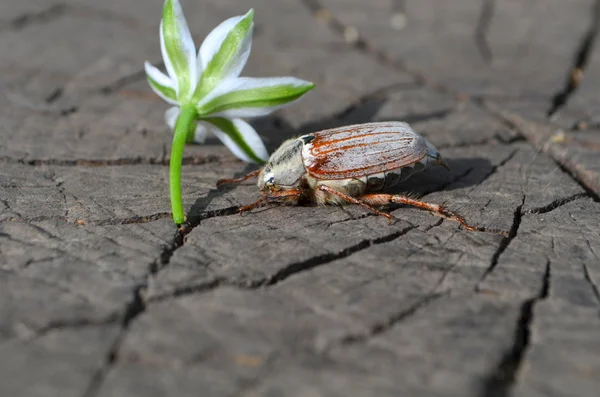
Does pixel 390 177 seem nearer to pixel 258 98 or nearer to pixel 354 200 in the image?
pixel 354 200

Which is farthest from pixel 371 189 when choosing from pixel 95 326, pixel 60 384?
pixel 60 384

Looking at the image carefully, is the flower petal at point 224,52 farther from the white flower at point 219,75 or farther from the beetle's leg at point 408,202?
the beetle's leg at point 408,202

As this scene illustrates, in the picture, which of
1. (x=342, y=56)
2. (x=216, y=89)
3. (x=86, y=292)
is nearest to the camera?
(x=86, y=292)

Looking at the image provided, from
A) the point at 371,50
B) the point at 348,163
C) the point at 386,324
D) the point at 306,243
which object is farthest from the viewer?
the point at 371,50

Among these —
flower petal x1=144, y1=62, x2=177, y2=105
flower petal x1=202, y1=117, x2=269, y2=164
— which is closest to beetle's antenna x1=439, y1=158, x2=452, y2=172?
flower petal x1=202, y1=117, x2=269, y2=164

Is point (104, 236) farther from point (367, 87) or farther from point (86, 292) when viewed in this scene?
point (367, 87)

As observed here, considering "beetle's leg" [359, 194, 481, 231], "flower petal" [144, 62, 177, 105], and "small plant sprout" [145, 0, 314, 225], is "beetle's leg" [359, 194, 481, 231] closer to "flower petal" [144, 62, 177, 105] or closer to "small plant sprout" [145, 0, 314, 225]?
"small plant sprout" [145, 0, 314, 225]

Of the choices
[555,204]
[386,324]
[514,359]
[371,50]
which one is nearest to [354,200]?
[555,204]
